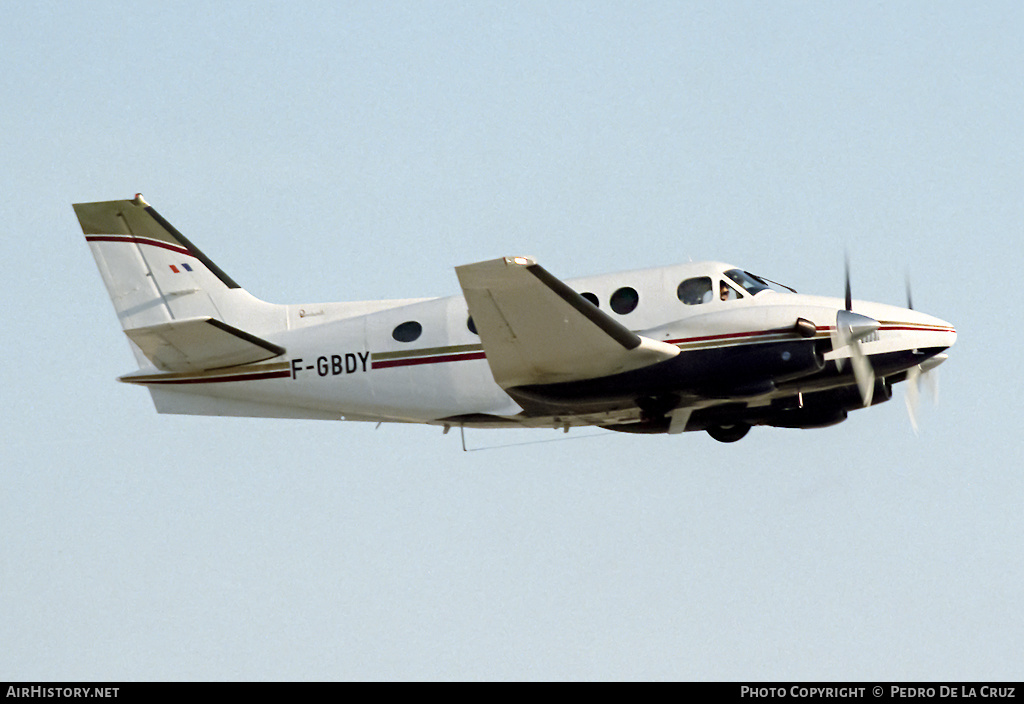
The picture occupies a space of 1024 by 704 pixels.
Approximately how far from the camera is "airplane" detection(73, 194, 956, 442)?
1750cm

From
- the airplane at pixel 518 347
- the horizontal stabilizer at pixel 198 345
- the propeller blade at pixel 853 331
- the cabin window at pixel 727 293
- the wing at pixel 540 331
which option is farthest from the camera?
the horizontal stabilizer at pixel 198 345

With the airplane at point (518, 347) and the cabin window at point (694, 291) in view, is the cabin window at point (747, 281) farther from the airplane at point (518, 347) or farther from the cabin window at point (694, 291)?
the cabin window at point (694, 291)

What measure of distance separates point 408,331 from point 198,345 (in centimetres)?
291

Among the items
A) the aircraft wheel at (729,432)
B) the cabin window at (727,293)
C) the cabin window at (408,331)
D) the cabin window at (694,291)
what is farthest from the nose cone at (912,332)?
the cabin window at (408,331)

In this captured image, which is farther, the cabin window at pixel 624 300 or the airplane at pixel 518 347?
the cabin window at pixel 624 300

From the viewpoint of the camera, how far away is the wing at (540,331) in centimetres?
1648

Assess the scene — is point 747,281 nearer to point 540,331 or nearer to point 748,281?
point 748,281

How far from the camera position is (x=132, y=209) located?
20797 millimetres

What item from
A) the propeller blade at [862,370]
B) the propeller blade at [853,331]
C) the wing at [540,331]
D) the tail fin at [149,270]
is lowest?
the propeller blade at [862,370]

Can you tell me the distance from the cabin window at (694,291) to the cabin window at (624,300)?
0.57m

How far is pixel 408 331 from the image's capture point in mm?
19094

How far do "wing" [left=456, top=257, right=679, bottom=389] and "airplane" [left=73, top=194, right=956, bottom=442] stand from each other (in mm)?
22

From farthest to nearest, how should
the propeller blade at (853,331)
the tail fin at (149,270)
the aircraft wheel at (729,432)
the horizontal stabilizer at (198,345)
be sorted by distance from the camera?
the tail fin at (149,270) → the aircraft wheel at (729,432) → the horizontal stabilizer at (198,345) → the propeller blade at (853,331)
